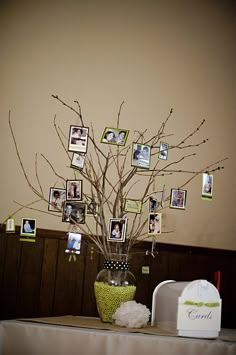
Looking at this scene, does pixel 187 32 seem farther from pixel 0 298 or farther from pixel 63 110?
pixel 0 298

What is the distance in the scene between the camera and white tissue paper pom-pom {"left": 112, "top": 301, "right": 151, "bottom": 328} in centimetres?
180

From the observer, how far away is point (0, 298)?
3143 millimetres

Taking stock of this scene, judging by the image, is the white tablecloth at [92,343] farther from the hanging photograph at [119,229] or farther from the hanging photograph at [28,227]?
the hanging photograph at [28,227]

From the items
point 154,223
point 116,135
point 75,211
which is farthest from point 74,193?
point 154,223

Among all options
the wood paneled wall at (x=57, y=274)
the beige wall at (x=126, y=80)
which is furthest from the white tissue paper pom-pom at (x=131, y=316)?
the beige wall at (x=126, y=80)

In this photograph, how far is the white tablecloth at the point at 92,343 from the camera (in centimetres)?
160

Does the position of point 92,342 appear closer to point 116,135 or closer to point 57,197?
point 116,135

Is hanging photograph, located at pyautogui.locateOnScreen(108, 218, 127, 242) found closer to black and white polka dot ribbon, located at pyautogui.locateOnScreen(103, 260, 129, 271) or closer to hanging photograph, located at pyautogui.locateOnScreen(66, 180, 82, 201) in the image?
black and white polka dot ribbon, located at pyautogui.locateOnScreen(103, 260, 129, 271)

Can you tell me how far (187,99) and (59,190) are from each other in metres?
1.26

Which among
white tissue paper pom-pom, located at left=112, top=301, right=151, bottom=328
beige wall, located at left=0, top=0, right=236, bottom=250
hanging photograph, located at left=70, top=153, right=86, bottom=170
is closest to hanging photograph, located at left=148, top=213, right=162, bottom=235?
hanging photograph, located at left=70, top=153, right=86, bottom=170

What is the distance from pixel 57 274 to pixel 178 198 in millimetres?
968

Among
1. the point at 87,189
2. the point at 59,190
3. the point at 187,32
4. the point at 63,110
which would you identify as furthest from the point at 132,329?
the point at 187,32

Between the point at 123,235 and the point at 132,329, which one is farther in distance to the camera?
the point at 123,235

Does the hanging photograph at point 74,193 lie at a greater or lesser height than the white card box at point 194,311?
greater
